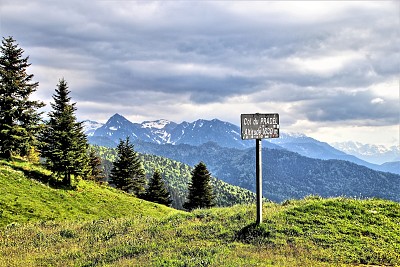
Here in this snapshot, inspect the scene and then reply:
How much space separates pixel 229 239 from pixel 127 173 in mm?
65823

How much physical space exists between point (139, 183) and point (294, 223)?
67.2 meters

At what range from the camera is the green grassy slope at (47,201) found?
109ft

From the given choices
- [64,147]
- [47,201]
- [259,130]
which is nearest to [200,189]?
[64,147]

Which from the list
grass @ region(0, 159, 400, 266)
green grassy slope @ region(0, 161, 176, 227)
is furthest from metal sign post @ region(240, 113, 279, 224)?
green grassy slope @ region(0, 161, 176, 227)

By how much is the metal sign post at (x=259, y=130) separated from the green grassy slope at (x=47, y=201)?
74.1ft

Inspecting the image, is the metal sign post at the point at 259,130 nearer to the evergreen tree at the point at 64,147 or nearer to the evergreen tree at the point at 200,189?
the evergreen tree at the point at 64,147

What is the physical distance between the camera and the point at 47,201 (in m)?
38.7

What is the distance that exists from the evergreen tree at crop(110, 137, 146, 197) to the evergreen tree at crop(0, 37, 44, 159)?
106 feet

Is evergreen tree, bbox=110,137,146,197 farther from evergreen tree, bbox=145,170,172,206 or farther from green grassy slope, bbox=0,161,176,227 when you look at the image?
green grassy slope, bbox=0,161,176,227

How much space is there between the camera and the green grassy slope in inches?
1310

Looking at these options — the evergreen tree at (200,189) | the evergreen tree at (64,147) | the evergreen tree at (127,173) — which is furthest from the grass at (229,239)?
the evergreen tree at (127,173)

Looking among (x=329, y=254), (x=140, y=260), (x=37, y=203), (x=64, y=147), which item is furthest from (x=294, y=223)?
(x=64, y=147)

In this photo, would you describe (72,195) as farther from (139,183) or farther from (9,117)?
(139,183)

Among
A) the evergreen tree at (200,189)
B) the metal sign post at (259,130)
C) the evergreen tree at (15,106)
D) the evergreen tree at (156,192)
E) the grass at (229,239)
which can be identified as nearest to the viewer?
the grass at (229,239)
